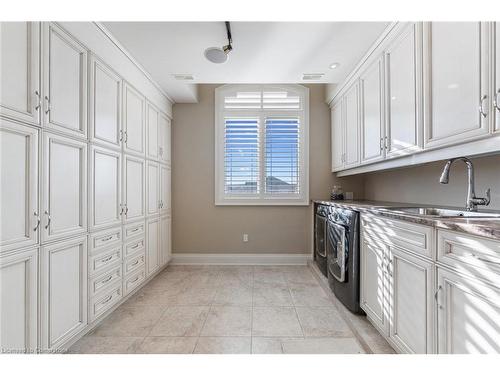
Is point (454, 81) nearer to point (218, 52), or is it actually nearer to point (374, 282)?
point (374, 282)

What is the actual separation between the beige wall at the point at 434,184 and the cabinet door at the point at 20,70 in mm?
2922

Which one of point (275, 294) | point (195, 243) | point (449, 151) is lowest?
point (275, 294)

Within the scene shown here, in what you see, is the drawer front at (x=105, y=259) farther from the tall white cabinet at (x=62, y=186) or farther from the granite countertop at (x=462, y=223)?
the granite countertop at (x=462, y=223)

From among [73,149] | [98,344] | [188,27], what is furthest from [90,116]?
[98,344]

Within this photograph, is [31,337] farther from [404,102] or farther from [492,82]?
[404,102]

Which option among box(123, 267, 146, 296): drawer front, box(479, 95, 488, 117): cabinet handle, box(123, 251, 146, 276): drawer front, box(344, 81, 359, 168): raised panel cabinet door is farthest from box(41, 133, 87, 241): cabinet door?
box(344, 81, 359, 168): raised panel cabinet door

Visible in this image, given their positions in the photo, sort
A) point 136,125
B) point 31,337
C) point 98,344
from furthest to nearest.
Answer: point 136,125 < point 98,344 < point 31,337

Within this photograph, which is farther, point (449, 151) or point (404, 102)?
point (404, 102)

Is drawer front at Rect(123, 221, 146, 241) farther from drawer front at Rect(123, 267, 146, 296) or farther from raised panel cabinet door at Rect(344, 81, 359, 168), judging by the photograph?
raised panel cabinet door at Rect(344, 81, 359, 168)

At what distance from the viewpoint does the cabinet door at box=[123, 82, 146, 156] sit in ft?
7.78

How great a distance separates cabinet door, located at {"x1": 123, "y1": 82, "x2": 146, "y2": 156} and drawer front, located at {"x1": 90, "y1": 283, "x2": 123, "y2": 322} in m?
1.34

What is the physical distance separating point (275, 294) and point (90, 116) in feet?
8.04

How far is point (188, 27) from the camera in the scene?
74.6 inches

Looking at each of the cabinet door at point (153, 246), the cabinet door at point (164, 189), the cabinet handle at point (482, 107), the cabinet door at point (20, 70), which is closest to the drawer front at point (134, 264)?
the cabinet door at point (153, 246)
